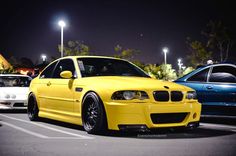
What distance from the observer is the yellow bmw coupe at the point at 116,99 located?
24.5 ft

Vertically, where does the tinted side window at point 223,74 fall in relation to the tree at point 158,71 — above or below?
below

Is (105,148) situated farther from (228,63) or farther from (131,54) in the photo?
(131,54)

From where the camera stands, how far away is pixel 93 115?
26.0ft

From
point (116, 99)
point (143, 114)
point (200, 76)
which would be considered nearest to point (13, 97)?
point (200, 76)

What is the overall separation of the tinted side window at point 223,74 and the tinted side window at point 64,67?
9.79 ft

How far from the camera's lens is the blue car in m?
9.42

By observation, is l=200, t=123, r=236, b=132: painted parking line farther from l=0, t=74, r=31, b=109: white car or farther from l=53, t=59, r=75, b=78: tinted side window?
l=0, t=74, r=31, b=109: white car

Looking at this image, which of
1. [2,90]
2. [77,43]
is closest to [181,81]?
[2,90]

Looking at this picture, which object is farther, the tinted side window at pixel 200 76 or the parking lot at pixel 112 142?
the tinted side window at pixel 200 76

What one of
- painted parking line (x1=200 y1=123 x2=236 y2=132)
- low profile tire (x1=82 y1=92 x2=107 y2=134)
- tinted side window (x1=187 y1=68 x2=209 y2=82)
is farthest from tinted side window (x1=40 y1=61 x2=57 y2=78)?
painted parking line (x1=200 y1=123 x2=236 y2=132)

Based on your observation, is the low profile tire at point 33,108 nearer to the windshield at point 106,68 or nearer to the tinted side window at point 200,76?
the windshield at point 106,68

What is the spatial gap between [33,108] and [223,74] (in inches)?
171

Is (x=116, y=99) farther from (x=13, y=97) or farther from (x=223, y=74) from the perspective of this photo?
(x=13, y=97)

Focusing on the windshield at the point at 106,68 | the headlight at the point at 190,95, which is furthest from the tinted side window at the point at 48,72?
the headlight at the point at 190,95
